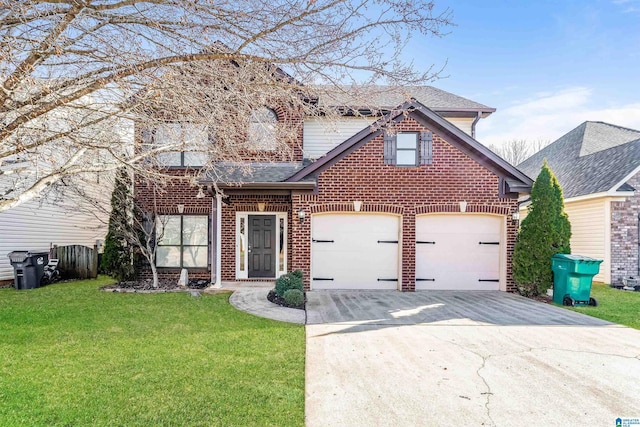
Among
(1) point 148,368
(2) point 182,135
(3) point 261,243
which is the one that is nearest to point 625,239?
(3) point 261,243

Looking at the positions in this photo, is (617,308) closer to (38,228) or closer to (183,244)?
(183,244)

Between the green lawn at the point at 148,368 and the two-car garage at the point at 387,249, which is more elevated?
the two-car garage at the point at 387,249

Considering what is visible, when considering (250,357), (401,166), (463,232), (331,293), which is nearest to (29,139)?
(250,357)

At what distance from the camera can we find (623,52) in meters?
10.4

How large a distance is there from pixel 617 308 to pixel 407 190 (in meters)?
5.32

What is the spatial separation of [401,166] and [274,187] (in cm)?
352

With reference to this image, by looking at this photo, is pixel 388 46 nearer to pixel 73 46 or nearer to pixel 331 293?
pixel 73 46

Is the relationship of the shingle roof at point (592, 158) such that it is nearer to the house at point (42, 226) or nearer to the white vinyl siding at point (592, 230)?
the white vinyl siding at point (592, 230)

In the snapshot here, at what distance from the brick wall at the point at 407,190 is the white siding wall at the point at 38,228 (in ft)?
21.6

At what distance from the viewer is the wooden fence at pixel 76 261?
37.7ft

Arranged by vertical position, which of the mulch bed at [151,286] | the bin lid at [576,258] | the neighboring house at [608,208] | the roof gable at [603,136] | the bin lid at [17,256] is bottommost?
the mulch bed at [151,286]

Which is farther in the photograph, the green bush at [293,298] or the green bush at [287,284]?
the green bush at [287,284]

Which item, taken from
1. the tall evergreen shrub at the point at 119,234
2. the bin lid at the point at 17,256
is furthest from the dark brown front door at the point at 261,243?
the bin lid at the point at 17,256

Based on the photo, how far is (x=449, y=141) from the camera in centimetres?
941
